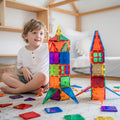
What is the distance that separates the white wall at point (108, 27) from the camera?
307 cm

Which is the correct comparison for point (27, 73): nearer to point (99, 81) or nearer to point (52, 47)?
point (52, 47)

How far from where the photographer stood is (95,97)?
1.24 m

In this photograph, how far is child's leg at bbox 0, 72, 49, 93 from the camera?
1.38 meters

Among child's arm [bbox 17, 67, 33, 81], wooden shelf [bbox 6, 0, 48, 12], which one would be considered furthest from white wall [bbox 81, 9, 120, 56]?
child's arm [bbox 17, 67, 33, 81]

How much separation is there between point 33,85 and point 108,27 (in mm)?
2218

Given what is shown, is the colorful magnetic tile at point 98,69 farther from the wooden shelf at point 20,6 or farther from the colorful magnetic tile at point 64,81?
the wooden shelf at point 20,6

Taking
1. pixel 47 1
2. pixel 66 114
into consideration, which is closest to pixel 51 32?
pixel 47 1

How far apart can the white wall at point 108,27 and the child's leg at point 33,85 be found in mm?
1993

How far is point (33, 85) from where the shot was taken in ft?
4.64

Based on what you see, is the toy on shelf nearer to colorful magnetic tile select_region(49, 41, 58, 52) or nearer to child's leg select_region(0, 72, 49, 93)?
colorful magnetic tile select_region(49, 41, 58, 52)

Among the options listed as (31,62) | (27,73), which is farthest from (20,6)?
(27,73)

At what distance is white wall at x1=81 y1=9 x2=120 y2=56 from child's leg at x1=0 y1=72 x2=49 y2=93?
6.54ft

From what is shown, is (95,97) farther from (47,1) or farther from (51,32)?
(47,1)

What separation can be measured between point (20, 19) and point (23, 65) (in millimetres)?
1287
